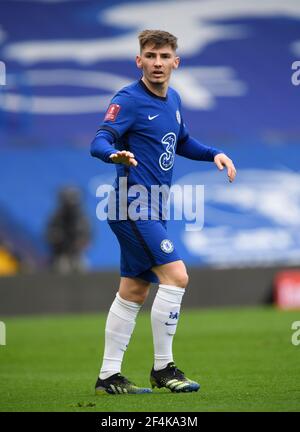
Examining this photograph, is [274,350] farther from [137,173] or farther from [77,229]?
[77,229]

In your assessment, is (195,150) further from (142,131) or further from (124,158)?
(124,158)

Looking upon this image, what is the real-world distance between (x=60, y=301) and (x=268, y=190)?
6931mm

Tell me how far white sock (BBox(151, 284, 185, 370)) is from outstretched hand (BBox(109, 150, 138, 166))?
2.96ft

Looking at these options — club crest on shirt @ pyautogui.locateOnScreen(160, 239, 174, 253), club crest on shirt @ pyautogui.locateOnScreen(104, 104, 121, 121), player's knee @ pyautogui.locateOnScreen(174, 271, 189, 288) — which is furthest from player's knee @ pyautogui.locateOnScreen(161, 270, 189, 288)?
club crest on shirt @ pyautogui.locateOnScreen(104, 104, 121, 121)

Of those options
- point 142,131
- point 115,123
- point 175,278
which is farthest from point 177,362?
point 115,123

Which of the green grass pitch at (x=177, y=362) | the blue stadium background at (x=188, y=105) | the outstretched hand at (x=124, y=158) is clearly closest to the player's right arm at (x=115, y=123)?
the outstretched hand at (x=124, y=158)

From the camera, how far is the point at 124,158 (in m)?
5.80

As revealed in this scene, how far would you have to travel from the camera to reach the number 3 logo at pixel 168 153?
639cm

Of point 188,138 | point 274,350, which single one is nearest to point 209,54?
point 274,350

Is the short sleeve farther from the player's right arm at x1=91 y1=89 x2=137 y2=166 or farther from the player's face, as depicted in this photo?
the player's face

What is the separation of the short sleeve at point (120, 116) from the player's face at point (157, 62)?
0.70 ft

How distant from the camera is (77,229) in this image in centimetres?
2197
